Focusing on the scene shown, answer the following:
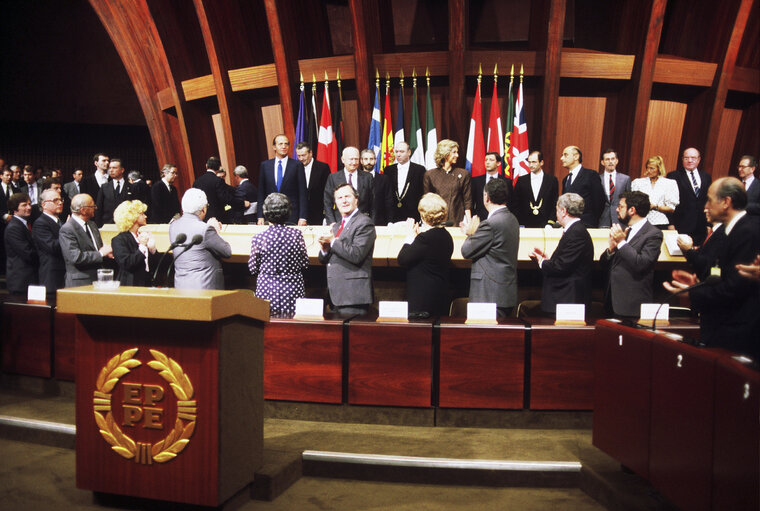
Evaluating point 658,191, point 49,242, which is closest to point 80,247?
point 49,242

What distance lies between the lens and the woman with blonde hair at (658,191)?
5.59m

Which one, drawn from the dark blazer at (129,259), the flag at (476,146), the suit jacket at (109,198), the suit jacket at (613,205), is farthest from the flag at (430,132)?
the dark blazer at (129,259)

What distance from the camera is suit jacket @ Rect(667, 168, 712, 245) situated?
5.95 meters

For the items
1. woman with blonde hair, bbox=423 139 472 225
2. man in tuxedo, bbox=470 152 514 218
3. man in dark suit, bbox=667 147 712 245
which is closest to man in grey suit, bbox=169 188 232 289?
woman with blonde hair, bbox=423 139 472 225

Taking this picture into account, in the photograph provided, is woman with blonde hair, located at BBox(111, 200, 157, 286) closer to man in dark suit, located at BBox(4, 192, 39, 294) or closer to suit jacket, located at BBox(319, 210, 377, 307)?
man in dark suit, located at BBox(4, 192, 39, 294)

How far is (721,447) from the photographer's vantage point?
1715mm

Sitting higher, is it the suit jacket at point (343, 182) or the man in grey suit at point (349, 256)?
the suit jacket at point (343, 182)

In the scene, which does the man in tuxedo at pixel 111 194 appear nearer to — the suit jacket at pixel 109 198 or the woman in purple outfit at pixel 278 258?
the suit jacket at pixel 109 198

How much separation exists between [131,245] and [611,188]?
418cm

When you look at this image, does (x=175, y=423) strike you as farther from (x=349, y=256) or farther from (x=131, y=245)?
(x=131, y=245)

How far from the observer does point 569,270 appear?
3719 millimetres

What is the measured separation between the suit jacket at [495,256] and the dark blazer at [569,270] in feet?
0.76

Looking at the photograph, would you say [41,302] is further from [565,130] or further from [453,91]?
[565,130]

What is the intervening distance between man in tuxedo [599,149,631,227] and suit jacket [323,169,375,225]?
208 cm
